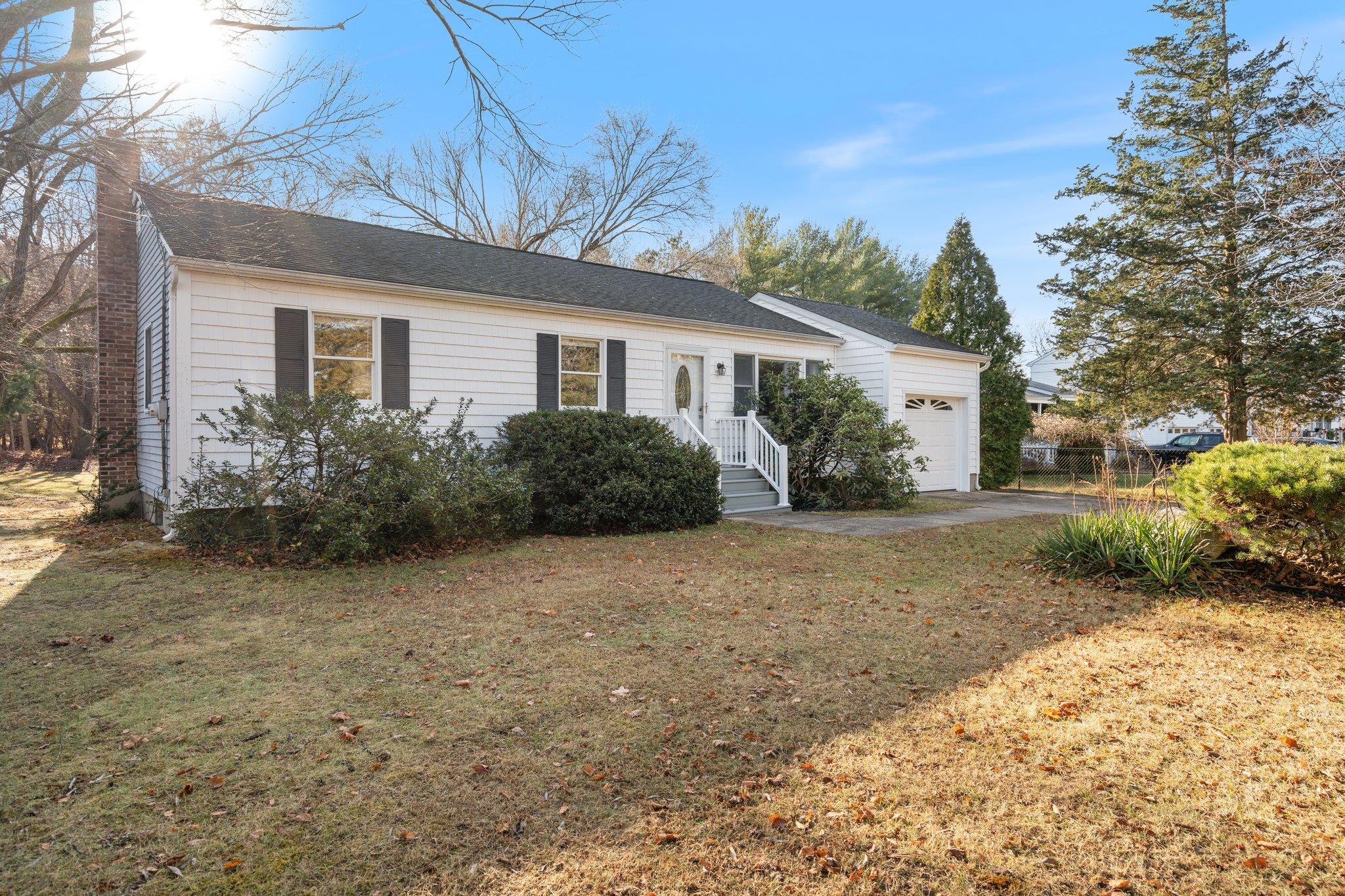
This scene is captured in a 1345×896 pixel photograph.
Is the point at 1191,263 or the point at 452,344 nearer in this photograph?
the point at 452,344

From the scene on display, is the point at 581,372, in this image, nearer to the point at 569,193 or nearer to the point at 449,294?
the point at 449,294

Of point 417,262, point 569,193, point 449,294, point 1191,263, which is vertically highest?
point 569,193

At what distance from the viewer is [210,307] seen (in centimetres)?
876

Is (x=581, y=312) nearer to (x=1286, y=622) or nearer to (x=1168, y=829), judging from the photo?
(x=1286, y=622)

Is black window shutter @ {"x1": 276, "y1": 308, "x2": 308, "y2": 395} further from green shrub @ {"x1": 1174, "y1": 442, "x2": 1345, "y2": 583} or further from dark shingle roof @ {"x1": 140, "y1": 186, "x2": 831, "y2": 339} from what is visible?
green shrub @ {"x1": 1174, "y1": 442, "x2": 1345, "y2": 583}

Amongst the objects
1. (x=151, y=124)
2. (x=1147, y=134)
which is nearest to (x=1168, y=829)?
(x=151, y=124)

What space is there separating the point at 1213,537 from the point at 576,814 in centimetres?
688

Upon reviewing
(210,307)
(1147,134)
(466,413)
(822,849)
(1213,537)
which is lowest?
(822,849)

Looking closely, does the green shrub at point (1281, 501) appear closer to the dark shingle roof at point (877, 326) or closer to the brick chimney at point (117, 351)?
the dark shingle roof at point (877, 326)

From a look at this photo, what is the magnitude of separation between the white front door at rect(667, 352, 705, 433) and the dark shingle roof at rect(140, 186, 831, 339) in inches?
32.1

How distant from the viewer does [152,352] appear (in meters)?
10.5

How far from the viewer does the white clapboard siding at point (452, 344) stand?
8805 millimetres

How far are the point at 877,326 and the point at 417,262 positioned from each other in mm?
10435

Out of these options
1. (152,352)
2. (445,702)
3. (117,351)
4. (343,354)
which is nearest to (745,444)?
(343,354)
